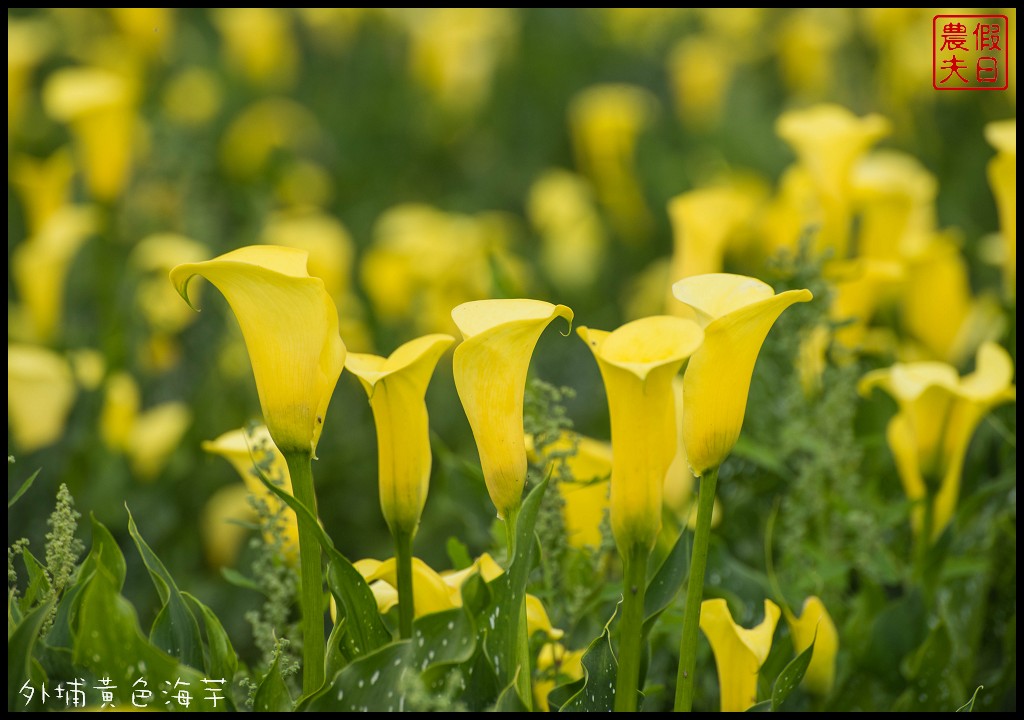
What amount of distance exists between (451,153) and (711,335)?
260cm

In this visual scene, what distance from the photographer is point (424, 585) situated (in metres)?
0.81

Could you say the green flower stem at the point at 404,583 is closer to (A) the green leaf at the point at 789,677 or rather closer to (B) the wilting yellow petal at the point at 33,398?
(A) the green leaf at the point at 789,677

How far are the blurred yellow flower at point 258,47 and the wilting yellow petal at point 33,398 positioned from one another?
2.13m

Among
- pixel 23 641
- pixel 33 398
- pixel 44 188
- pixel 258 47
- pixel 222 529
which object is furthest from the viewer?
pixel 258 47

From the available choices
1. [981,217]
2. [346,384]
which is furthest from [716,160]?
[346,384]

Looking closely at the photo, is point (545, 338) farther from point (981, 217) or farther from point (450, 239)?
point (981, 217)

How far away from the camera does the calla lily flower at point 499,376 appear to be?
27.7 inches

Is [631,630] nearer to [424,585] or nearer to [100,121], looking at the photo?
[424,585]

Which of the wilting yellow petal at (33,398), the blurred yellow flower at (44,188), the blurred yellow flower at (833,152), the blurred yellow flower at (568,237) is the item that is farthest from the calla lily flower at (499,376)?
the blurred yellow flower at (568,237)

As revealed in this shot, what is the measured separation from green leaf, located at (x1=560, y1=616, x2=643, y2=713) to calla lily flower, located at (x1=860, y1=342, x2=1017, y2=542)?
444 millimetres

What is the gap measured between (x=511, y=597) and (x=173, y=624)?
0.24 m

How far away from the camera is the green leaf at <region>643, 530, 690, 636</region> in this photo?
83cm

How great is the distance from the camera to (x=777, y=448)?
1.25m

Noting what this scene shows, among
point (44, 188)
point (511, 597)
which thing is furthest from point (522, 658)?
point (44, 188)
